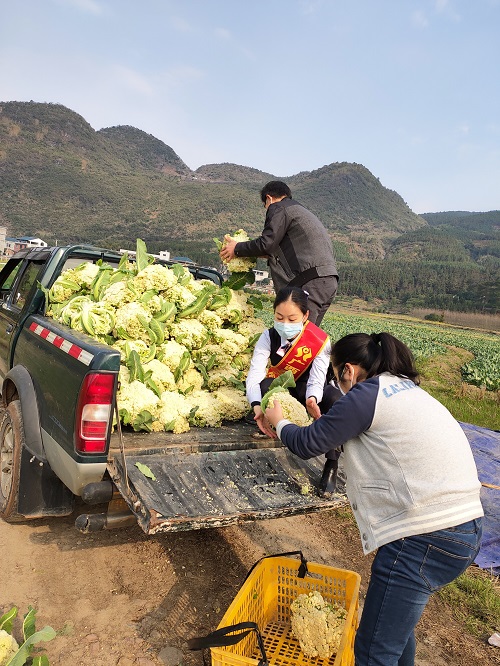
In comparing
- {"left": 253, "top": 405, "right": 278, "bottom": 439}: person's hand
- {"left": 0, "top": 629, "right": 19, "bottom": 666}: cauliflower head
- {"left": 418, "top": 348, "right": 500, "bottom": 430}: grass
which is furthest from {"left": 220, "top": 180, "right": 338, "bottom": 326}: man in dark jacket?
{"left": 418, "top": 348, "right": 500, "bottom": 430}: grass

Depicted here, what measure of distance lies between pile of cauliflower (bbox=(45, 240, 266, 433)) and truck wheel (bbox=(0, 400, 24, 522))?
806mm

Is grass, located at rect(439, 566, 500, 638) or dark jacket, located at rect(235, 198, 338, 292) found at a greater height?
dark jacket, located at rect(235, 198, 338, 292)

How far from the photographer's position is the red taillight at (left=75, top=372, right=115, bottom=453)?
285cm

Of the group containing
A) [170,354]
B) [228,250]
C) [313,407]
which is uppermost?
[228,250]

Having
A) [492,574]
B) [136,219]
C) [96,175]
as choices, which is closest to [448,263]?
[136,219]

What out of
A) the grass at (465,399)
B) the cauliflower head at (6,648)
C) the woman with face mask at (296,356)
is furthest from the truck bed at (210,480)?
the grass at (465,399)

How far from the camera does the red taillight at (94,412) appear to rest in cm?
285

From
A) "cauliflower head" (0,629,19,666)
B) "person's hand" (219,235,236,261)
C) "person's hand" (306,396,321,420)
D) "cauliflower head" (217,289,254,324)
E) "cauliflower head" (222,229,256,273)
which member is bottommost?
"cauliflower head" (0,629,19,666)

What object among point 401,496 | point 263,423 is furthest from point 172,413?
point 401,496

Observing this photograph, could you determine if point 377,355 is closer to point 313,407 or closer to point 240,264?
point 313,407

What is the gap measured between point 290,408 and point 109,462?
122cm

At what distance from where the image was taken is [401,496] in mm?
Answer: 2146

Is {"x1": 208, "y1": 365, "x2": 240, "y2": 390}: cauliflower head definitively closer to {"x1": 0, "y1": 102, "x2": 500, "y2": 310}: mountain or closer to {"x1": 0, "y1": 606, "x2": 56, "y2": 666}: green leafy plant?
{"x1": 0, "y1": 606, "x2": 56, "y2": 666}: green leafy plant

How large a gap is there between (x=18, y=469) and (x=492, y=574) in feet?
12.9
